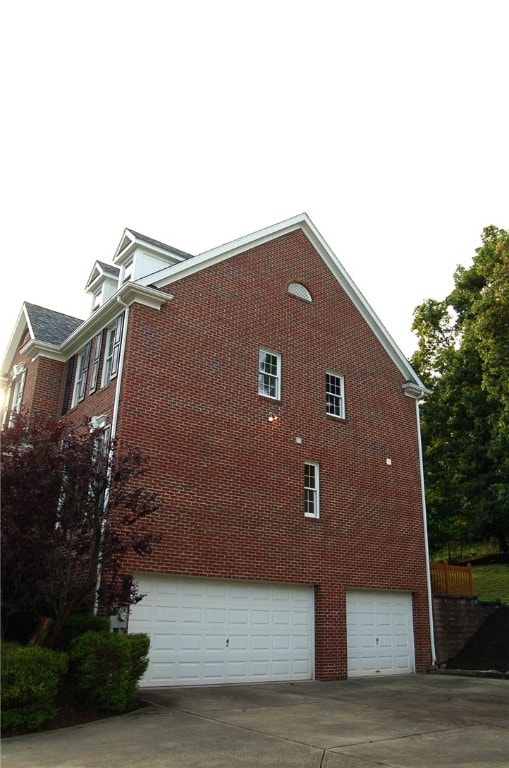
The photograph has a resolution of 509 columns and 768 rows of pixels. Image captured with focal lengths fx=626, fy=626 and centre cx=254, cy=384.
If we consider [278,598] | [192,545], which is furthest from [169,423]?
[278,598]

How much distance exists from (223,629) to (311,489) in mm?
4349

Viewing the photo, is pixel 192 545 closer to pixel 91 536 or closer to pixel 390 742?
pixel 91 536

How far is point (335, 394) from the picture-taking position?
720 inches

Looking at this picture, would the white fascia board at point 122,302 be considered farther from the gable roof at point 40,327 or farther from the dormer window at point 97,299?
the gable roof at point 40,327

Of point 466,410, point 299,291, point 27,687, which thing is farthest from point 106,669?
point 466,410

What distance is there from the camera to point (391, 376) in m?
20.2

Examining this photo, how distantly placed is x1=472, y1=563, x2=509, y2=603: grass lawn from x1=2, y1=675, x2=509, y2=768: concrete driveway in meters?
15.9

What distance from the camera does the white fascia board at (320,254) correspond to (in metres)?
15.4

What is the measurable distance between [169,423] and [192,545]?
2.75 meters

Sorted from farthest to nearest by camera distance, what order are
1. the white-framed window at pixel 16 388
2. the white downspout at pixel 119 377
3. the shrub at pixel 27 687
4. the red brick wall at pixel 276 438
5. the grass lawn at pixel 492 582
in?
the grass lawn at pixel 492 582
the white-framed window at pixel 16 388
the red brick wall at pixel 276 438
the white downspout at pixel 119 377
the shrub at pixel 27 687

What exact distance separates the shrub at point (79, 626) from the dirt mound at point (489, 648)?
36.1 feet

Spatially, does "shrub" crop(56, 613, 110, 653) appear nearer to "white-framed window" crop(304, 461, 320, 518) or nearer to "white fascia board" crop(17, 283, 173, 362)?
"white-framed window" crop(304, 461, 320, 518)

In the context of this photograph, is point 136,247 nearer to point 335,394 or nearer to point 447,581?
point 335,394

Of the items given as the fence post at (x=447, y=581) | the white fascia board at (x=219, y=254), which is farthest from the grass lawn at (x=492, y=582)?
the white fascia board at (x=219, y=254)
